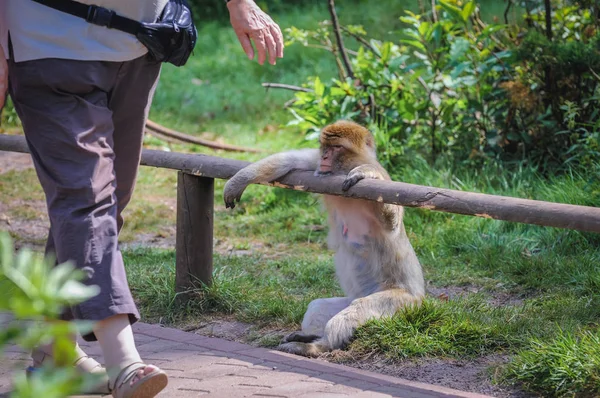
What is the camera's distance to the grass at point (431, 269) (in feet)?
13.0

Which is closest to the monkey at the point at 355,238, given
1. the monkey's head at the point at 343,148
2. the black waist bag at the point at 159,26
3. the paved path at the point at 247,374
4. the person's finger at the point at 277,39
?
the monkey's head at the point at 343,148

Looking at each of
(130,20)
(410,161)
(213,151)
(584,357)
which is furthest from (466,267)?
(213,151)

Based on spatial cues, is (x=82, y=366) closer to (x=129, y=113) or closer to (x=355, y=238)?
(x=129, y=113)

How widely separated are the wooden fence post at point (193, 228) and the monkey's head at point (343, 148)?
0.61 metres

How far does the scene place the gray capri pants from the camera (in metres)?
2.99

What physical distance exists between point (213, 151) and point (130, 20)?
5.84 meters

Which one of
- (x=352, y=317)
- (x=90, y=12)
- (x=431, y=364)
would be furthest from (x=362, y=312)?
(x=90, y=12)

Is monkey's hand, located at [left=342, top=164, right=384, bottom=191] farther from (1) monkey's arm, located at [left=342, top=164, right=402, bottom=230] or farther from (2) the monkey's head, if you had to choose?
(2) the monkey's head

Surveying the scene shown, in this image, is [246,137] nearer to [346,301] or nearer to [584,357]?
[346,301]

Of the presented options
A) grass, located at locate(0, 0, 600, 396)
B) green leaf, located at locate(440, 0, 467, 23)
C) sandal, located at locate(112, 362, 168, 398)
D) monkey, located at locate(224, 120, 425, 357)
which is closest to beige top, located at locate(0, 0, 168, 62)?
sandal, located at locate(112, 362, 168, 398)

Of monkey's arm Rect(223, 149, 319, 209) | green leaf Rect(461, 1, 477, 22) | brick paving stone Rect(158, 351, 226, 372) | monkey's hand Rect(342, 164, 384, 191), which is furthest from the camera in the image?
green leaf Rect(461, 1, 477, 22)

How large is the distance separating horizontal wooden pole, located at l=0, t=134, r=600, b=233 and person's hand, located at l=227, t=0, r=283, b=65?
0.79 metres

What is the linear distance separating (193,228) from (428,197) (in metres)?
1.39

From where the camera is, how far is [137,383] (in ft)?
9.62
